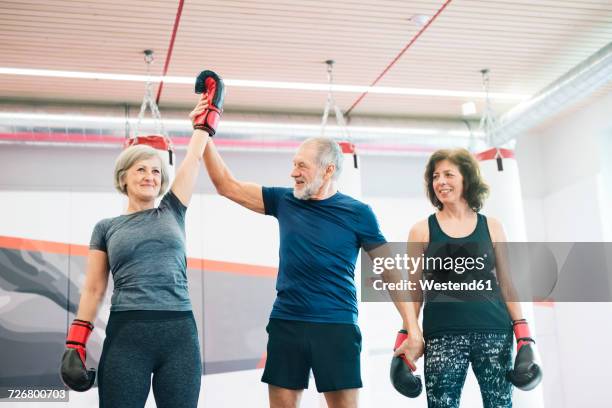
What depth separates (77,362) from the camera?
282 cm

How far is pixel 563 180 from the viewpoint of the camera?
710 centimetres

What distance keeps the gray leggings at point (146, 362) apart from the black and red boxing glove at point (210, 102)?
2.77ft

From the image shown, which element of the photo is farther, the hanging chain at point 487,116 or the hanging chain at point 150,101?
the hanging chain at point 487,116

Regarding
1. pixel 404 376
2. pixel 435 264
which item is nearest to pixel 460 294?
pixel 435 264

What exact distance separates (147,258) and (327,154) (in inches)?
→ 35.2

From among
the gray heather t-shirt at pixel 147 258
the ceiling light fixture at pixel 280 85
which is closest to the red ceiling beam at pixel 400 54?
the ceiling light fixture at pixel 280 85

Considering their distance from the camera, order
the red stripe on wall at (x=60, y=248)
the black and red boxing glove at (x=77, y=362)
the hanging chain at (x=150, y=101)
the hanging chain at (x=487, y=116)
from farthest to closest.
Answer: the red stripe on wall at (x=60, y=248), the hanging chain at (x=487, y=116), the hanging chain at (x=150, y=101), the black and red boxing glove at (x=77, y=362)

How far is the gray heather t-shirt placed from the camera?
268 centimetres

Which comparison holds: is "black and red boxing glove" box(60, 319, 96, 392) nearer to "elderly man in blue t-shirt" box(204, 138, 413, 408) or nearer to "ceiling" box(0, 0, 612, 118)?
"elderly man in blue t-shirt" box(204, 138, 413, 408)

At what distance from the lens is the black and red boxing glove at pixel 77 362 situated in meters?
2.79

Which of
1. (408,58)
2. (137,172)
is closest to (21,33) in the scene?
(137,172)

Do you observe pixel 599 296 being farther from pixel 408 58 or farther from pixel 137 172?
pixel 137 172

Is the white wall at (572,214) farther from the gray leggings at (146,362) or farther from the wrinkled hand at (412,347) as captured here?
the gray leggings at (146,362)

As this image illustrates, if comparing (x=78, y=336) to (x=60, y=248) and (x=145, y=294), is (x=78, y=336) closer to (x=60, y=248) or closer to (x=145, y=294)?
(x=145, y=294)
